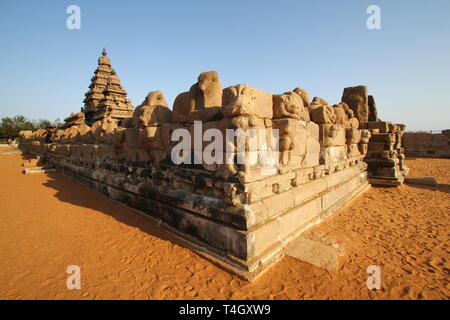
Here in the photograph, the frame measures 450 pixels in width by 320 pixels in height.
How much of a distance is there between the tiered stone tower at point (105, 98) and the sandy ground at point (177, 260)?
18139 mm

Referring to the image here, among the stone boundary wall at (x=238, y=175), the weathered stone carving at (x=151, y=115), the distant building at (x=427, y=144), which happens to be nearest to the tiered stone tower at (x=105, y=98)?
the weathered stone carving at (x=151, y=115)

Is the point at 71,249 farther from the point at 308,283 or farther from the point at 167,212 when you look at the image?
the point at 308,283

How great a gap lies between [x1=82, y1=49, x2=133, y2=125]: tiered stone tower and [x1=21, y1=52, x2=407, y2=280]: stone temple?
55.8ft

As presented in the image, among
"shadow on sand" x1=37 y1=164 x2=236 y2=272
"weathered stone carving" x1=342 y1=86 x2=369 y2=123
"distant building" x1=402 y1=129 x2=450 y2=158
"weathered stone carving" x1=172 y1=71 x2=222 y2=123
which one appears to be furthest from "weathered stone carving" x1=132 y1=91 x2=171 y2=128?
"distant building" x1=402 y1=129 x2=450 y2=158

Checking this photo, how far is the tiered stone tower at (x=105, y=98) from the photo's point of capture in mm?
20906

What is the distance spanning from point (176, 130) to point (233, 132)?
1.37 meters

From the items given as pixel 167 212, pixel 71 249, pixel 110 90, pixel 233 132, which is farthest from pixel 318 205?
pixel 110 90

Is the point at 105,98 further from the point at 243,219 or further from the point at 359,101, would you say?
the point at 243,219

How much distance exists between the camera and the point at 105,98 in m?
21.4

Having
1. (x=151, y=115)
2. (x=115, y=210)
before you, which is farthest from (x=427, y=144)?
(x=115, y=210)

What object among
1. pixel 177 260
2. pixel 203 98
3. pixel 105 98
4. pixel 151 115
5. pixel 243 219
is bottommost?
pixel 177 260

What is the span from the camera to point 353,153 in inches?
252

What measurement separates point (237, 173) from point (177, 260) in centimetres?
137

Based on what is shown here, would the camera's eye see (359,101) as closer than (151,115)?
No
